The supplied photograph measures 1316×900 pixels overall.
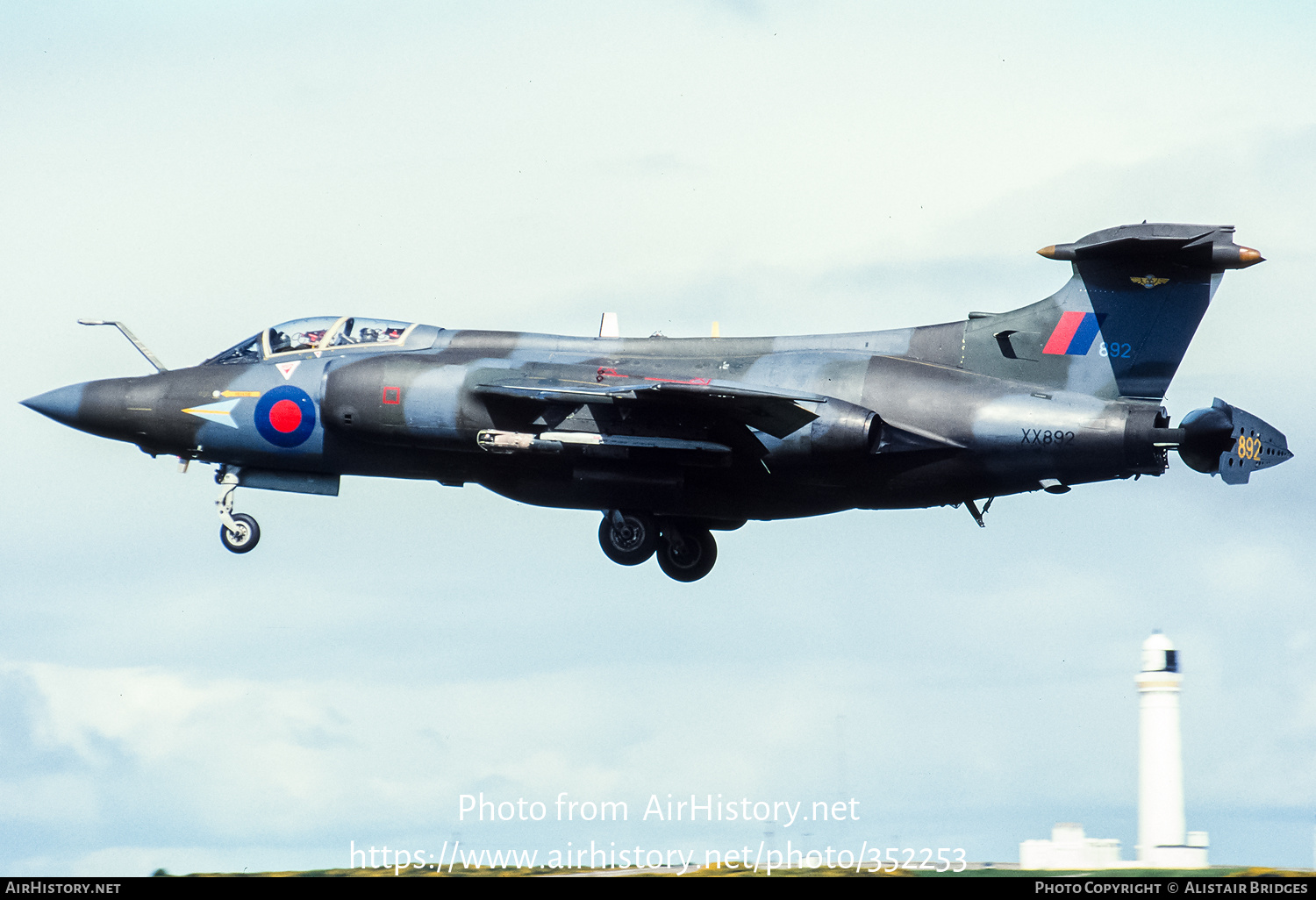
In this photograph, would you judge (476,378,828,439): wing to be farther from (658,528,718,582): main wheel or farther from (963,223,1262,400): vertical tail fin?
(963,223,1262,400): vertical tail fin

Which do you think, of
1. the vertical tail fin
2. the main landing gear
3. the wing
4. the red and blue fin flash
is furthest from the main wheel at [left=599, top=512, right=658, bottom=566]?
the red and blue fin flash

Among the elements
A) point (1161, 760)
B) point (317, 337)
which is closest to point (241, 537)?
point (317, 337)

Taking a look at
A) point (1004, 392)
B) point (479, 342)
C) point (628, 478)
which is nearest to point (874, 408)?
point (1004, 392)

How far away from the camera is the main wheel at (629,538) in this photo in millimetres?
23312

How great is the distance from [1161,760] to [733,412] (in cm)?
2008

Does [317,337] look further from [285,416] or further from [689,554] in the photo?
[689,554]

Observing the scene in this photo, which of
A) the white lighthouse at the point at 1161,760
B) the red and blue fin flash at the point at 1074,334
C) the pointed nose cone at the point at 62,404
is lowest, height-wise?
the white lighthouse at the point at 1161,760

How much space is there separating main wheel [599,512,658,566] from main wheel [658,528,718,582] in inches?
29.7

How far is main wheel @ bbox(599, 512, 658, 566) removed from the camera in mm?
23312

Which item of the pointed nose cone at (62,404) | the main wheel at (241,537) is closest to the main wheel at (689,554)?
the main wheel at (241,537)

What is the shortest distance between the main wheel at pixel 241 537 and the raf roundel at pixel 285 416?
Answer: 5.17ft

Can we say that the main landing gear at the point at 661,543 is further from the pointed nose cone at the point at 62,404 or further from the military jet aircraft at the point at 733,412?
the pointed nose cone at the point at 62,404
